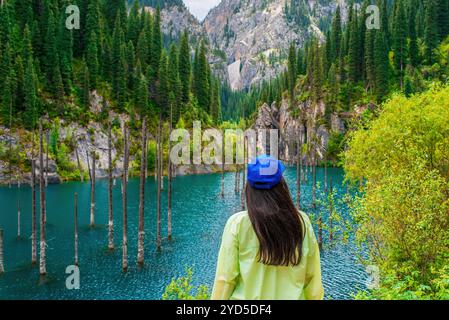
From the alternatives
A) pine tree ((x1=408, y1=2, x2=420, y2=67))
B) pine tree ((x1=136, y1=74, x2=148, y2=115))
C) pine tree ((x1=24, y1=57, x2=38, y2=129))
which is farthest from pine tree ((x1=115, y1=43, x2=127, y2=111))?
pine tree ((x1=408, y1=2, x2=420, y2=67))

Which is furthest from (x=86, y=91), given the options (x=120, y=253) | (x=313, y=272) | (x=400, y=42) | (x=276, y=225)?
(x=313, y=272)

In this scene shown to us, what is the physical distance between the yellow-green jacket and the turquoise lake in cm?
1507

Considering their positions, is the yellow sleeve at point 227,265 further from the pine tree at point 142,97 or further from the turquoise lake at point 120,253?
the pine tree at point 142,97

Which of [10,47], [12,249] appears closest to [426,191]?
[12,249]

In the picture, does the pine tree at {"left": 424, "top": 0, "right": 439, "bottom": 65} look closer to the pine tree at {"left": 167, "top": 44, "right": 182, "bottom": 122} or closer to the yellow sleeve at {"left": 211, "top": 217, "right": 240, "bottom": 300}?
the pine tree at {"left": 167, "top": 44, "right": 182, "bottom": 122}

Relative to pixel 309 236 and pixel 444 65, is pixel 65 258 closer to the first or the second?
pixel 309 236

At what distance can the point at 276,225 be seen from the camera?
466cm

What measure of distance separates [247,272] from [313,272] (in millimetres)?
840

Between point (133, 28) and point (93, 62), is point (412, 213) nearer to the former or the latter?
point (93, 62)

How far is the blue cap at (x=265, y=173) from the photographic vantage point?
184 inches

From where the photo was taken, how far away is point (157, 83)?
122 m

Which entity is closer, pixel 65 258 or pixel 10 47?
pixel 65 258

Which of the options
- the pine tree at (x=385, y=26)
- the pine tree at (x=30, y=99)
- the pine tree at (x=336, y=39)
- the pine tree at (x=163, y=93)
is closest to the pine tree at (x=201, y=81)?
the pine tree at (x=163, y=93)

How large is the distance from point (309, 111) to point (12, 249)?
4526 inches
